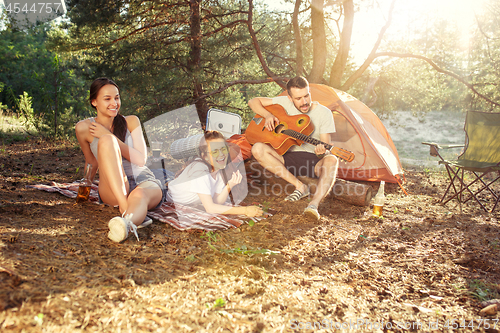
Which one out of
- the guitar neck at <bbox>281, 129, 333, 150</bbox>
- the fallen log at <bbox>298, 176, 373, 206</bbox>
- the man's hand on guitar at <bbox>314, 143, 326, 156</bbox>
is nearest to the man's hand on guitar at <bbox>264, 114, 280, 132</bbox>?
the guitar neck at <bbox>281, 129, 333, 150</bbox>

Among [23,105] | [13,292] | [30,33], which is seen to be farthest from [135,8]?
[30,33]

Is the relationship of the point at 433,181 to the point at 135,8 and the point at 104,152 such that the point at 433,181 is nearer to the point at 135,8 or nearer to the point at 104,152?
the point at 104,152

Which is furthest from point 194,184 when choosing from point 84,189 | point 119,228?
point 84,189

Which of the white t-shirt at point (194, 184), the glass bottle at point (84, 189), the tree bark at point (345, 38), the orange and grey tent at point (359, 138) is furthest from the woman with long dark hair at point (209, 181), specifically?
the tree bark at point (345, 38)

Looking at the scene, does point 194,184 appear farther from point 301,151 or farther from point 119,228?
point 301,151

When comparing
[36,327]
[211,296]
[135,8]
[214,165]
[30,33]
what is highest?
[30,33]

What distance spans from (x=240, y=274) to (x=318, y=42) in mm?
6824

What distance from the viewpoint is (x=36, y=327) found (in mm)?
1318

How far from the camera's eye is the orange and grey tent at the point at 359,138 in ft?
16.3

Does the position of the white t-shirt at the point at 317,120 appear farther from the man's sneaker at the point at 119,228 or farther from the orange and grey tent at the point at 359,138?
the man's sneaker at the point at 119,228

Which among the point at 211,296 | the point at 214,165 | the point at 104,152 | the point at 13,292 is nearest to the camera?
the point at 13,292

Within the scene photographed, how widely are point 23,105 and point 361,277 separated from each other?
9.42 metres

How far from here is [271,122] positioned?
4090 mm

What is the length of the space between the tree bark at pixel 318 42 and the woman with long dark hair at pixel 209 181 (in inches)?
→ 206
